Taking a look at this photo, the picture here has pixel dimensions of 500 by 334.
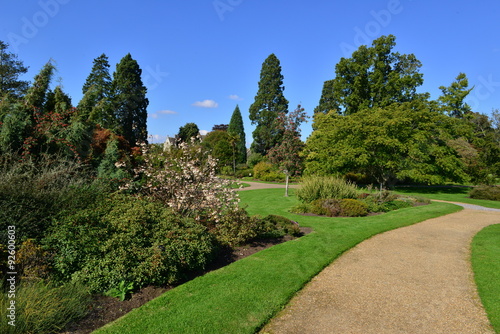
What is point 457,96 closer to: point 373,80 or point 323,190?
point 373,80

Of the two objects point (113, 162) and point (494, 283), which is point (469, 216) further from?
point (113, 162)

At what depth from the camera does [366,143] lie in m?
21.1

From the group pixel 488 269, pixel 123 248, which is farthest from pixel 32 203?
pixel 488 269

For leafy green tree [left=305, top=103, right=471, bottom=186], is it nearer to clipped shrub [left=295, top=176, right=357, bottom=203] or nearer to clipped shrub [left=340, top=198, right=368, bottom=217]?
clipped shrub [left=295, top=176, right=357, bottom=203]

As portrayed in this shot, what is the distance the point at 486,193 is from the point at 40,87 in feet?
81.0

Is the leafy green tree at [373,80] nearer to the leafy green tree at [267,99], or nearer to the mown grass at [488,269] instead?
the leafy green tree at [267,99]

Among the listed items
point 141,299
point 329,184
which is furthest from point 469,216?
point 141,299

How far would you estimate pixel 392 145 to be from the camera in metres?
20.6

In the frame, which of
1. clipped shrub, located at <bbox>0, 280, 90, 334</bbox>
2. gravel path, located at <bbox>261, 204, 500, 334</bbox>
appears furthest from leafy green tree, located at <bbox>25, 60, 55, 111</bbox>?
gravel path, located at <bbox>261, 204, 500, 334</bbox>

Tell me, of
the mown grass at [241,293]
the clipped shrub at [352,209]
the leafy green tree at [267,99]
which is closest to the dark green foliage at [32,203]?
the mown grass at [241,293]

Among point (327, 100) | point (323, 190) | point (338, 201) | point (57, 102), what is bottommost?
point (338, 201)

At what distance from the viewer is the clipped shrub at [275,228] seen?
802cm

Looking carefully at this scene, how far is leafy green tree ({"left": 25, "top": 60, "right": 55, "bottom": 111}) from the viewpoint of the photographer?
8.95m

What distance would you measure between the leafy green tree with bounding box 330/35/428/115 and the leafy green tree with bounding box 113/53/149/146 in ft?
79.3
